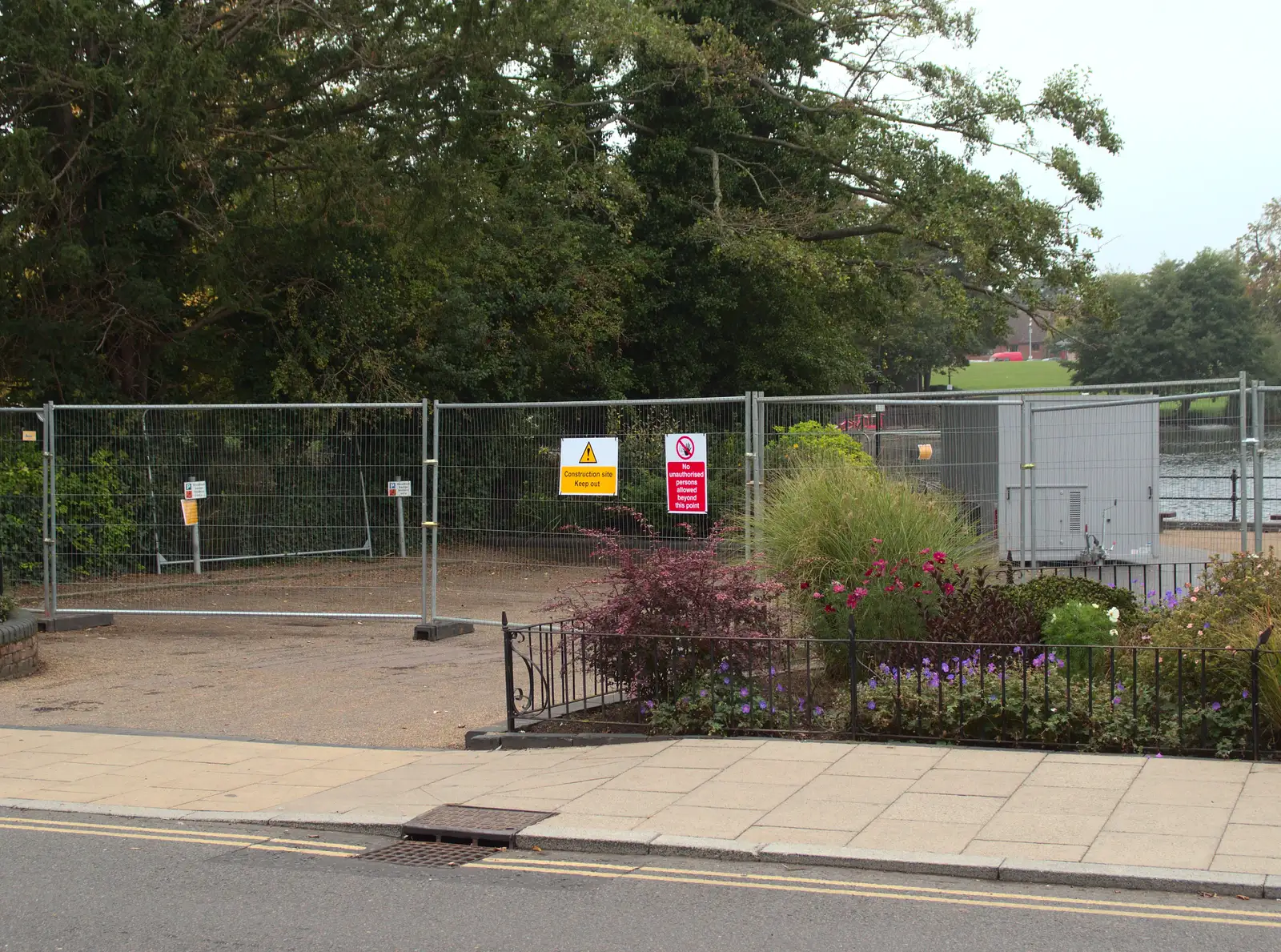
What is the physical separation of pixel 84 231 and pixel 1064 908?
17.7 metres

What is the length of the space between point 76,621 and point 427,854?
10.4 meters

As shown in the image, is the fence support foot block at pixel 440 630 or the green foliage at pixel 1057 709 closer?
the green foliage at pixel 1057 709

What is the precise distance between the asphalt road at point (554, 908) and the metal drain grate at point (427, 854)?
3.6 inches

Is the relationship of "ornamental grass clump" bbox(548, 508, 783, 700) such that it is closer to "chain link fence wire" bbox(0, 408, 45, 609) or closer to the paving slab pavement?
the paving slab pavement

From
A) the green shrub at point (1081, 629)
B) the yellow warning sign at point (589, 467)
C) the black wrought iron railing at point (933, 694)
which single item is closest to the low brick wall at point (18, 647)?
the yellow warning sign at point (589, 467)

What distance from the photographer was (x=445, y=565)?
14.9 metres

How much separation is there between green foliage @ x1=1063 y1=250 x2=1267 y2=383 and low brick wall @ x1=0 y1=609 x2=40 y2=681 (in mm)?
52335

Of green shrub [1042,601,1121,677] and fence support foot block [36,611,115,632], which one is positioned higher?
green shrub [1042,601,1121,677]

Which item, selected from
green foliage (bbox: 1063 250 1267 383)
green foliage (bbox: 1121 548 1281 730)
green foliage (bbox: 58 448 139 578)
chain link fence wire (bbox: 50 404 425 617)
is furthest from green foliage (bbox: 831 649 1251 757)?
green foliage (bbox: 1063 250 1267 383)

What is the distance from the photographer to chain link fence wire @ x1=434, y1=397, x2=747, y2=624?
13336mm

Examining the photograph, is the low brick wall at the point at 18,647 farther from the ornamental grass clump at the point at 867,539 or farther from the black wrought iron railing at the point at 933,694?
the ornamental grass clump at the point at 867,539

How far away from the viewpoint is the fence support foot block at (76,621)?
1523 centimetres

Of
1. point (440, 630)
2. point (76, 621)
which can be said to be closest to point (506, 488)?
point (440, 630)

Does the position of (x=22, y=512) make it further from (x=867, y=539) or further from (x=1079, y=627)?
(x=1079, y=627)
